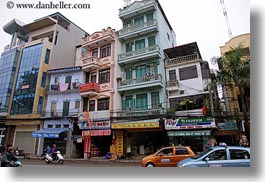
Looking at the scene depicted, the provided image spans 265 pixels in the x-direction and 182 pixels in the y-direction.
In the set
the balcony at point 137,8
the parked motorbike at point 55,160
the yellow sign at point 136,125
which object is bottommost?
the parked motorbike at point 55,160

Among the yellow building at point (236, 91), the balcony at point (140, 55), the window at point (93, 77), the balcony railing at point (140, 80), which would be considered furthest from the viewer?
the window at point (93, 77)

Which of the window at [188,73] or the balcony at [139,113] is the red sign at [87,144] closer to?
the balcony at [139,113]

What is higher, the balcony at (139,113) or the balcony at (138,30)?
the balcony at (138,30)

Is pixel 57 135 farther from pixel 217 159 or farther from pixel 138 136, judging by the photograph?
pixel 217 159

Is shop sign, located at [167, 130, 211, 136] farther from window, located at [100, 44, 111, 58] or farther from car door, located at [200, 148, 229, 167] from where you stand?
window, located at [100, 44, 111, 58]

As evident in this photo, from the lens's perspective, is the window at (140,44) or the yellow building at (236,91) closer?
the yellow building at (236,91)

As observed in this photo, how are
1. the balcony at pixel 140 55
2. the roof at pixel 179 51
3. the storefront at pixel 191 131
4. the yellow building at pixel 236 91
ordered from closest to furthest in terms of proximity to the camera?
1. the yellow building at pixel 236 91
2. the storefront at pixel 191 131
3. the roof at pixel 179 51
4. the balcony at pixel 140 55

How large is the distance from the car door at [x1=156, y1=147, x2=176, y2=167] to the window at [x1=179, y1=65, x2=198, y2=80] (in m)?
3.44

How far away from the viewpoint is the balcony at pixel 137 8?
8.47 meters

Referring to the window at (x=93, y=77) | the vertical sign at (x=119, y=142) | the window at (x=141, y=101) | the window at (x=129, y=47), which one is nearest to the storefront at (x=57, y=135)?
the vertical sign at (x=119, y=142)

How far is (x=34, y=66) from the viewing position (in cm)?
877

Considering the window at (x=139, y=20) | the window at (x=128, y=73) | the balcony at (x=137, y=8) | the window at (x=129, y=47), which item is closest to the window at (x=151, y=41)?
the window at (x=129, y=47)

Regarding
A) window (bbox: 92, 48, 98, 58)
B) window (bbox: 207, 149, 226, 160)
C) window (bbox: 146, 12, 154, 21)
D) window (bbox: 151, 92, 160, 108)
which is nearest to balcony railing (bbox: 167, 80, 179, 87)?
window (bbox: 151, 92, 160, 108)

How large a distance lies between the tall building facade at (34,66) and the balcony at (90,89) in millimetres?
2054
